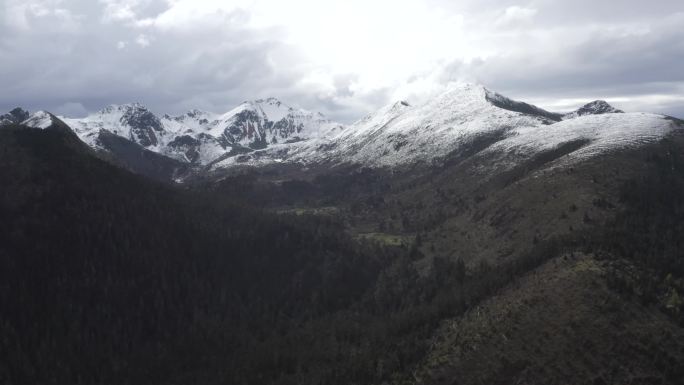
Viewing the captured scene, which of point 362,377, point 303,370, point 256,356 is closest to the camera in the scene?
point 362,377

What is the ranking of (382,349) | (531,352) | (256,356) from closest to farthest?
(531,352) < (382,349) < (256,356)

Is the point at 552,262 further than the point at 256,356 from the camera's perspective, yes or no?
No

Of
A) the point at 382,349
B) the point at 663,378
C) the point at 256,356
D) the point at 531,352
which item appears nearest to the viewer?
the point at 663,378

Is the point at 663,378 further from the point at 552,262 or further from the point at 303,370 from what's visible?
the point at 303,370

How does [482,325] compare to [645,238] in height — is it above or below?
below

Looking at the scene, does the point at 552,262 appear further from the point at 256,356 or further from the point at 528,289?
the point at 256,356

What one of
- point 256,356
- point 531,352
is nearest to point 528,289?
point 531,352

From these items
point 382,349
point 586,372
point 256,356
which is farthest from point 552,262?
point 256,356

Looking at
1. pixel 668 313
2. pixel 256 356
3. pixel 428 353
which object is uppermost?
pixel 668 313

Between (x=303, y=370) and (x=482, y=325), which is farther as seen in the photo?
(x=303, y=370)
